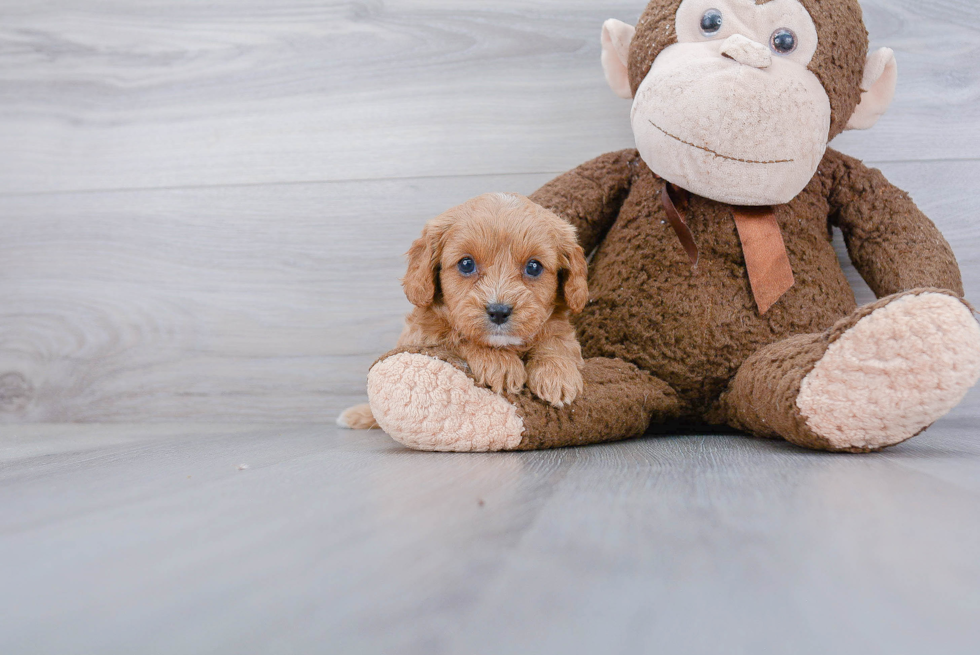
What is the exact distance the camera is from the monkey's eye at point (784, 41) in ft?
3.37

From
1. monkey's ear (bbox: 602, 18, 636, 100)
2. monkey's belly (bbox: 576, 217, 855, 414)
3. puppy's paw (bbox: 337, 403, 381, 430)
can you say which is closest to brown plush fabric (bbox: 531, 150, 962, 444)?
monkey's belly (bbox: 576, 217, 855, 414)

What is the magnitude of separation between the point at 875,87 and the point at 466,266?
0.79m

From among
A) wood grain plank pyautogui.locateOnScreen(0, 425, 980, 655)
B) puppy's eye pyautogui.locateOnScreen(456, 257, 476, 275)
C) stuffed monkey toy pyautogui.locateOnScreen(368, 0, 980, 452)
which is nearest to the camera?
wood grain plank pyautogui.locateOnScreen(0, 425, 980, 655)

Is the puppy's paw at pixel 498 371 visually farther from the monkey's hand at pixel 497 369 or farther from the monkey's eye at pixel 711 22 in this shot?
the monkey's eye at pixel 711 22

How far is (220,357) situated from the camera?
4.92ft

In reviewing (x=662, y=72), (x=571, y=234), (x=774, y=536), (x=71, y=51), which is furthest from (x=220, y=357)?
(x=774, y=536)

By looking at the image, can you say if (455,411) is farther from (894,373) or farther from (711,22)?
(711,22)

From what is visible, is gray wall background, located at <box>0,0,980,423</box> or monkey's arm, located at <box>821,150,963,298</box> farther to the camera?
gray wall background, located at <box>0,0,980,423</box>

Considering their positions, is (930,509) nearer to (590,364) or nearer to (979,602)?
(979,602)

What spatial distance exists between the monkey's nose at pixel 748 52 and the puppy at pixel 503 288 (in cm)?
35

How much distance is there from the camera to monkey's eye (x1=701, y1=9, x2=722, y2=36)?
104cm

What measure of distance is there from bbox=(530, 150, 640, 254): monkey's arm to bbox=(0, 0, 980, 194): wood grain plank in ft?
0.61

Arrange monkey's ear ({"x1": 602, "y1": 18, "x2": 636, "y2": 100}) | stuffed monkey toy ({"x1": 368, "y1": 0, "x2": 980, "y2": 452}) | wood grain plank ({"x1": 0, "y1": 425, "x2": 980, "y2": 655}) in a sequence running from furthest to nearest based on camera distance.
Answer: monkey's ear ({"x1": 602, "y1": 18, "x2": 636, "y2": 100})
stuffed monkey toy ({"x1": 368, "y1": 0, "x2": 980, "y2": 452})
wood grain plank ({"x1": 0, "y1": 425, "x2": 980, "y2": 655})

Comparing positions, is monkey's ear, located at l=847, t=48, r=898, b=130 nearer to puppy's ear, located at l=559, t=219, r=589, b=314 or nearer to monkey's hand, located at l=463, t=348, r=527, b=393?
puppy's ear, located at l=559, t=219, r=589, b=314
